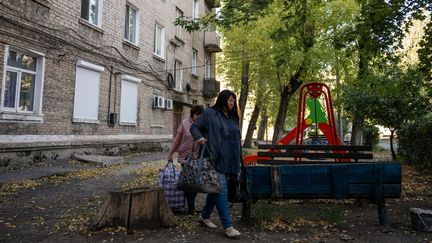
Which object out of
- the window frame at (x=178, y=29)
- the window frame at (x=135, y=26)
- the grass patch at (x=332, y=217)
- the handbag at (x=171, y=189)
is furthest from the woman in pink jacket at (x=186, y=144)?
the window frame at (x=178, y=29)

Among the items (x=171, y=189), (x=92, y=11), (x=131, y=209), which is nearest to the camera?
(x=131, y=209)

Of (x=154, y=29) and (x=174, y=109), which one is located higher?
(x=154, y=29)

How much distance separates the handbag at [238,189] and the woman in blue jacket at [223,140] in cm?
20

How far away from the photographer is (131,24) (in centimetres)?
1747

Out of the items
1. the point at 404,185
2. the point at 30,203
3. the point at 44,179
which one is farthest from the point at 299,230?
the point at 44,179

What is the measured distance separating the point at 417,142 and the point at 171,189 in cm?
1045

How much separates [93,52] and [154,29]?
19.9ft

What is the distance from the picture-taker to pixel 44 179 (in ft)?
30.4

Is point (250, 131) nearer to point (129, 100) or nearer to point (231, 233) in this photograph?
point (129, 100)

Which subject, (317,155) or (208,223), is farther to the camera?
(317,155)

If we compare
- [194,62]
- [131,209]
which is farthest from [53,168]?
[194,62]

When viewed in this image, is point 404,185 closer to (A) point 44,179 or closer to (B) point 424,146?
(B) point 424,146

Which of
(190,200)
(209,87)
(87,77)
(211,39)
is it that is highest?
(211,39)

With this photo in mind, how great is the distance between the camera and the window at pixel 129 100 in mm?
16391
